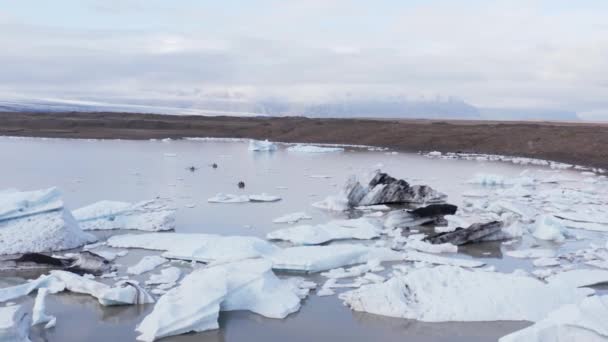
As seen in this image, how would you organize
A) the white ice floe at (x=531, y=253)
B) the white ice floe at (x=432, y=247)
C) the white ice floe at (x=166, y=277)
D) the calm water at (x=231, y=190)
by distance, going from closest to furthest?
the calm water at (x=231, y=190)
the white ice floe at (x=166, y=277)
the white ice floe at (x=531, y=253)
the white ice floe at (x=432, y=247)

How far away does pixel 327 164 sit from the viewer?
19.5 metres

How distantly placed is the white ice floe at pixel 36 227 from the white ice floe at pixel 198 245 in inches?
20.3

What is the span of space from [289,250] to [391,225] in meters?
2.39

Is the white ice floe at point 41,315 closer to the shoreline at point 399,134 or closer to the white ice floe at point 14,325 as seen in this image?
the white ice floe at point 14,325

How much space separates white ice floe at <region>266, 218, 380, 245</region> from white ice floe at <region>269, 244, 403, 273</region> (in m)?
0.62

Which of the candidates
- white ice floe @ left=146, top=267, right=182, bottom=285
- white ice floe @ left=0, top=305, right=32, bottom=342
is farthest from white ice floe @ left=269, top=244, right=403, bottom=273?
white ice floe @ left=0, top=305, right=32, bottom=342

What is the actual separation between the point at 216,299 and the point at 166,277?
121 centimetres

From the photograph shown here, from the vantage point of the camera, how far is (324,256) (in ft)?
22.5

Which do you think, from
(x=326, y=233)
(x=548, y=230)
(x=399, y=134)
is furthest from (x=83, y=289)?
(x=399, y=134)

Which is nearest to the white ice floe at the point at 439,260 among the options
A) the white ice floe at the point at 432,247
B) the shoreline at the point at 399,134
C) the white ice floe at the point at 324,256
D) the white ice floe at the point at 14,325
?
the white ice floe at the point at 324,256

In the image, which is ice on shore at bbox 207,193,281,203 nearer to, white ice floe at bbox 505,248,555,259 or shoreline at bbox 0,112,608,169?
white ice floe at bbox 505,248,555,259

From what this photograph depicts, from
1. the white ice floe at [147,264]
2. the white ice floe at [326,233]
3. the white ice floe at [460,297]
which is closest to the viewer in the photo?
the white ice floe at [460,297]

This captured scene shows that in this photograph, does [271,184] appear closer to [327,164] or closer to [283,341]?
[327,164]

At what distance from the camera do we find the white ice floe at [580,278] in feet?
20.2
